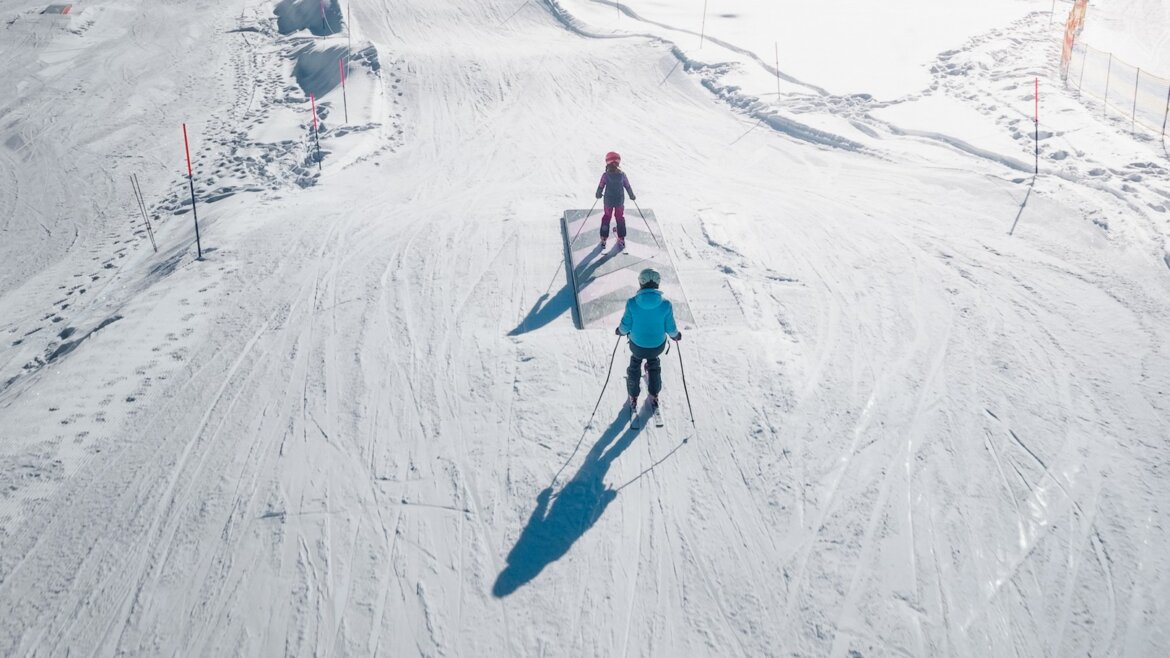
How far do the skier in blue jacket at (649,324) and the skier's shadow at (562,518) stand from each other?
86 centimetres

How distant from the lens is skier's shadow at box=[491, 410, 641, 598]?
17.7 ft

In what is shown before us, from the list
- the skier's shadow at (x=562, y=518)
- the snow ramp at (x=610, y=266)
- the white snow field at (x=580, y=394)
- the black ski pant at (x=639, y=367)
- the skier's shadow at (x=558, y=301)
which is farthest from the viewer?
the snow ramp at (x=610, y=266)

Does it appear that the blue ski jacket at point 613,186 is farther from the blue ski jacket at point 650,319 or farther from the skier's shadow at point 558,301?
the blue ski jacket at point 650,319

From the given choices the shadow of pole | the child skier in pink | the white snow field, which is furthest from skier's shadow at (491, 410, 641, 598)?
the shadow of pole

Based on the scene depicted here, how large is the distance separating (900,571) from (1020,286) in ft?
18.3

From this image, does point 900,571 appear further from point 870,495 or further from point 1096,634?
point 1096,634

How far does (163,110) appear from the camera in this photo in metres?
17.3

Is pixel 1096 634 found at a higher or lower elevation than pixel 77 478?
lower

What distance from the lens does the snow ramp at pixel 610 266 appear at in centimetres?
853

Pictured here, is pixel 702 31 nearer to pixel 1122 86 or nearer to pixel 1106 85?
pixel 1106 85

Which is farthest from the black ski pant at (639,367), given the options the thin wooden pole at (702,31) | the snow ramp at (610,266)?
the thin wooden pole at (702,31)

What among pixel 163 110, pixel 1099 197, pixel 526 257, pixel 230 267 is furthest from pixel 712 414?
pixel 163 110

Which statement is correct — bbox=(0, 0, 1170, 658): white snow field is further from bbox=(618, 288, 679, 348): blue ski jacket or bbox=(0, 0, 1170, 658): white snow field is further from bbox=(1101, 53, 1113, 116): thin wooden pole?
bbox=(618, 288, 679, 348): blue ski jacket

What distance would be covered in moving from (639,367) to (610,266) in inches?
124
